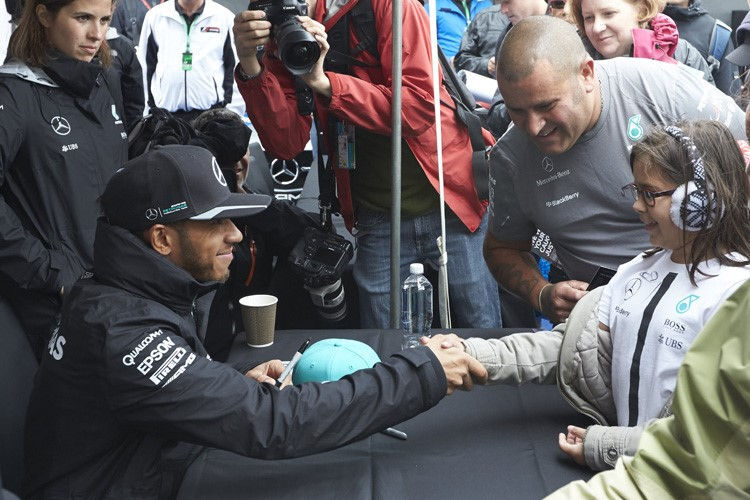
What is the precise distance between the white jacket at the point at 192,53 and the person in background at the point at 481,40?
1.80 m

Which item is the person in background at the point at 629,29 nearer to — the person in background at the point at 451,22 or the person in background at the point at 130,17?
the person in background at the point at 451,22

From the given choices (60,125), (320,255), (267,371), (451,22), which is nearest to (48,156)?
(60,125)

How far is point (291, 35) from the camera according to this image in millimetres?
2812

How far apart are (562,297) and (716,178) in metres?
0.68

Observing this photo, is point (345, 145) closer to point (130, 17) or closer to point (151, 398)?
point (151, 398)

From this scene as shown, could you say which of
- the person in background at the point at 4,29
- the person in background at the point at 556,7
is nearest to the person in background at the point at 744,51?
the person in background at the point at 556,7

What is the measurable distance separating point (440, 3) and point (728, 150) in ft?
13.2

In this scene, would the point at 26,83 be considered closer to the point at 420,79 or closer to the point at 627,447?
the point at 420,79

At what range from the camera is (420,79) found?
312cm

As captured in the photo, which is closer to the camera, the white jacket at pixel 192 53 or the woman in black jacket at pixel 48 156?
the woman in black jacket at pixel 48 156

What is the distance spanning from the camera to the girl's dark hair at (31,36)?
2.83 m

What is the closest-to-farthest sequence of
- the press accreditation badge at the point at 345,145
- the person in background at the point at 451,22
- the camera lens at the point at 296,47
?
the camera lens at the point at 296,47, the press accreditation badge at the point at 345,145, the person in background at the point at 451,22

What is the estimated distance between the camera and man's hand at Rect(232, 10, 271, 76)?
2.95 m

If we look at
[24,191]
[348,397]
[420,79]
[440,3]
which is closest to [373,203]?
[420,79]
